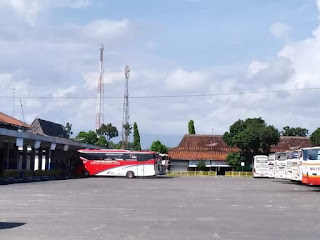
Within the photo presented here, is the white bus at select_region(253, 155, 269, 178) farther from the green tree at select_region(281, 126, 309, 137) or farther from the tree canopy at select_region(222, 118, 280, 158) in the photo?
the green tree at select_region(281, 126, 309, 137)

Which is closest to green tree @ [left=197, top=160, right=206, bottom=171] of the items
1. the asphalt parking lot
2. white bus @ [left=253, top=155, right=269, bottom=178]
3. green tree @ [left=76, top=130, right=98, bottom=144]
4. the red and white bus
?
white bus @ [left=253, top=155, right=269, bottom=178]

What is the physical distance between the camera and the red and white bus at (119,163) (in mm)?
55656

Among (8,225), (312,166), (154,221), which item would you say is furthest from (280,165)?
(8,225)

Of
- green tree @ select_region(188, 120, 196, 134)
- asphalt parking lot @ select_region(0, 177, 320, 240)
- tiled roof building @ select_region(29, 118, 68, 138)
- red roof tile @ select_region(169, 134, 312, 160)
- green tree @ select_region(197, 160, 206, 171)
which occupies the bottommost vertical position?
asphalt parking lot @ select_region(0, 177, 320, 240)

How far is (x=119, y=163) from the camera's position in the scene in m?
56.3

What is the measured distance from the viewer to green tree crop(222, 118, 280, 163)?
239ft

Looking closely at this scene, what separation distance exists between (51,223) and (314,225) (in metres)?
6.85

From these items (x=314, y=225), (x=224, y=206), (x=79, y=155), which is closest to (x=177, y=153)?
(x=79, y=155)

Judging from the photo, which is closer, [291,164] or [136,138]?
[291,164]

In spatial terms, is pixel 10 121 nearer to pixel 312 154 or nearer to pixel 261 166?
pixel 261 166

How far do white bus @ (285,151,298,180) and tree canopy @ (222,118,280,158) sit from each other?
29.8 metres

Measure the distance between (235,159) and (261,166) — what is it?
1484cm

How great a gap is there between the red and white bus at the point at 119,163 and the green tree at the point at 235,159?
22.2 m

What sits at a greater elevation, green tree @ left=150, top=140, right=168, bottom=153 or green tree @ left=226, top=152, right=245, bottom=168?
green tree @ left=150, top=140, right=168, bottom=153
